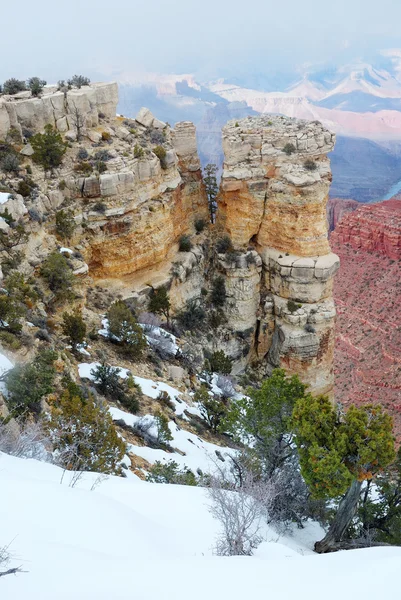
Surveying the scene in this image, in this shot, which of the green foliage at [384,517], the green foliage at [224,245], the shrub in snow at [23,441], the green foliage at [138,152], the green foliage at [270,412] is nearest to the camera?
the shrub in snow at [23,441]

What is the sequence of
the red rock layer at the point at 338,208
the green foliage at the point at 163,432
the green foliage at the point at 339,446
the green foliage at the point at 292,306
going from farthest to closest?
the red rock layer at the point at 338,208 < the green foliage at the point at 292,306 < the green foliage at the point at 163,432 < the green foliage at the point at 339,446

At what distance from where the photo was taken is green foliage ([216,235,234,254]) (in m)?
29.1

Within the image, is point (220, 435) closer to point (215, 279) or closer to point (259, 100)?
point (215, 279)

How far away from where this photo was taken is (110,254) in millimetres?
24203

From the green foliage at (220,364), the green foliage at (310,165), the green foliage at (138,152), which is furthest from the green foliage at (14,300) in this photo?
the green foliage at (310,165)

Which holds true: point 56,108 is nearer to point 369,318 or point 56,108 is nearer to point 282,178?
point 282,178

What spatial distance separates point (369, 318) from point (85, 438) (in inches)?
2236

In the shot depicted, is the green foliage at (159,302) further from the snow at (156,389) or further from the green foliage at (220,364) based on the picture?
the snow at (156,389)

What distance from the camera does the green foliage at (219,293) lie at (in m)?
29.3

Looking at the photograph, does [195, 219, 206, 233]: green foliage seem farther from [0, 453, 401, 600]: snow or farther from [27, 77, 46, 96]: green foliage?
[0, 453, 401, 600]: snow

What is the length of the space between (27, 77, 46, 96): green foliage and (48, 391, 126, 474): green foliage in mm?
18300

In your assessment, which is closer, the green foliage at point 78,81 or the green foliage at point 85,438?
the green foliage at point 85,438

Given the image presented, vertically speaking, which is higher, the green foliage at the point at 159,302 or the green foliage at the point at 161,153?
the green foliage at the point at 161,153

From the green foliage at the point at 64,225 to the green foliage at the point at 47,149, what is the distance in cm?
243
